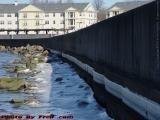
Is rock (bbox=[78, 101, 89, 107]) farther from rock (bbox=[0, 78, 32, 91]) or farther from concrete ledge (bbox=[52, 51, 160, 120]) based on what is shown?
rock (bbox=[0, 78, 32, 91])

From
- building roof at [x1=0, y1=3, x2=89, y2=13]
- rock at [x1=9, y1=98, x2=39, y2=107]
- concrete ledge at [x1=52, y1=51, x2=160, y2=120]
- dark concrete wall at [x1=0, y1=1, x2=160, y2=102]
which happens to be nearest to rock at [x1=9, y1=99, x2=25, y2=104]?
rock at [x1=9, y1=98, x2=39, y2=107]

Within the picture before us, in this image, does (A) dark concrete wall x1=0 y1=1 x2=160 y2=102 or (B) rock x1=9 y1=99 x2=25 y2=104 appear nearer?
(A) dark concrete wall x1=0 y1=1 x2=160 y2=102

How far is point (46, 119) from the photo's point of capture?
14664mm

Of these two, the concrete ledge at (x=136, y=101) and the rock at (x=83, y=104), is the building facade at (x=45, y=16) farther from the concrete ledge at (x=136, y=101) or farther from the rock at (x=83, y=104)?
the concrete ledge at (x=136, y=101)

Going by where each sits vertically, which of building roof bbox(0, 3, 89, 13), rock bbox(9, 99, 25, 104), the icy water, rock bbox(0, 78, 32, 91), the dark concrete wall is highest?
building roof bbox(0, 3, 89, 13)

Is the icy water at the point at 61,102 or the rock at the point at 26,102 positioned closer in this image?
the icy water at the point at 61,102

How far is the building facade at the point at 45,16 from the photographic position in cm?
17875

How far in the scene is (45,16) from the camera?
18350 centimetres

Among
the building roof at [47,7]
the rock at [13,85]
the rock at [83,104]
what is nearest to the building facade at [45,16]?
the building roof at [47,7]

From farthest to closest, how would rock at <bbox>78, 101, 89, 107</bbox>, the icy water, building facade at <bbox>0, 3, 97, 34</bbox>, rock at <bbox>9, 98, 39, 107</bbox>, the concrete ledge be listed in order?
building facade at <bbox>0, 3, 97, 34</bbox>, rock at <bbox>9, 98, 39, 107</bbox>, rock at <bbox>78, 101, 89, 107</bbox>, the icy water, the concrete ledge

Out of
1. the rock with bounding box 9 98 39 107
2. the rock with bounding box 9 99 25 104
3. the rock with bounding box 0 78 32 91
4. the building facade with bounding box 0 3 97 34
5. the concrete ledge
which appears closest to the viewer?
the concrete ledge

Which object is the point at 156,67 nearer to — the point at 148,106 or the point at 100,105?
the point at 148,106

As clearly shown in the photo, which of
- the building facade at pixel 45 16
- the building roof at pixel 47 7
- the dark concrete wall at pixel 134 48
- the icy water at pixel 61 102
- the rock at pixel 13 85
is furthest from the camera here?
the building roof at pixel 47 7

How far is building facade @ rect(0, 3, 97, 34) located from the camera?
586 ft
